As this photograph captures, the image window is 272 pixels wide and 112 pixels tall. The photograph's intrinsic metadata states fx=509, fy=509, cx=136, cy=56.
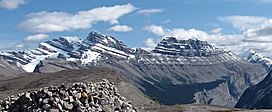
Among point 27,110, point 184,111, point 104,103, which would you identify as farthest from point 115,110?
point 184,111

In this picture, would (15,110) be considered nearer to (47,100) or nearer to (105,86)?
(47,100)

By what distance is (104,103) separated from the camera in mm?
47000

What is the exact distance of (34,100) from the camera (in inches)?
1828

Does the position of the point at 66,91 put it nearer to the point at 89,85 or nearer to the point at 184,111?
the point at 89,85

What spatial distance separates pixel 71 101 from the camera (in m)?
45.0

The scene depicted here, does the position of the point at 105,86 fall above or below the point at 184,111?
above

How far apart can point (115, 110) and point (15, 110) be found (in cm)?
939

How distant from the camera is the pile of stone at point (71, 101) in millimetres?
44625

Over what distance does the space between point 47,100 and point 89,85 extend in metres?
5.32

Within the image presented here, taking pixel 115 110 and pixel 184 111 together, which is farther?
pixel 184 111

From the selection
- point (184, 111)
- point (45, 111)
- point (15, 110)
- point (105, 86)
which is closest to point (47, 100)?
point (45, 111)

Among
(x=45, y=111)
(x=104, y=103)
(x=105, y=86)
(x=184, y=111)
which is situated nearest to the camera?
(x=45, y=111)

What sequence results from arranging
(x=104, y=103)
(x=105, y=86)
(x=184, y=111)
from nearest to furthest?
(x=104, y=103) → (x=105, y=86) → (x=184, y=111)

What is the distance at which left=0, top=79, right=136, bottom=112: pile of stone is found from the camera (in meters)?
44.6
